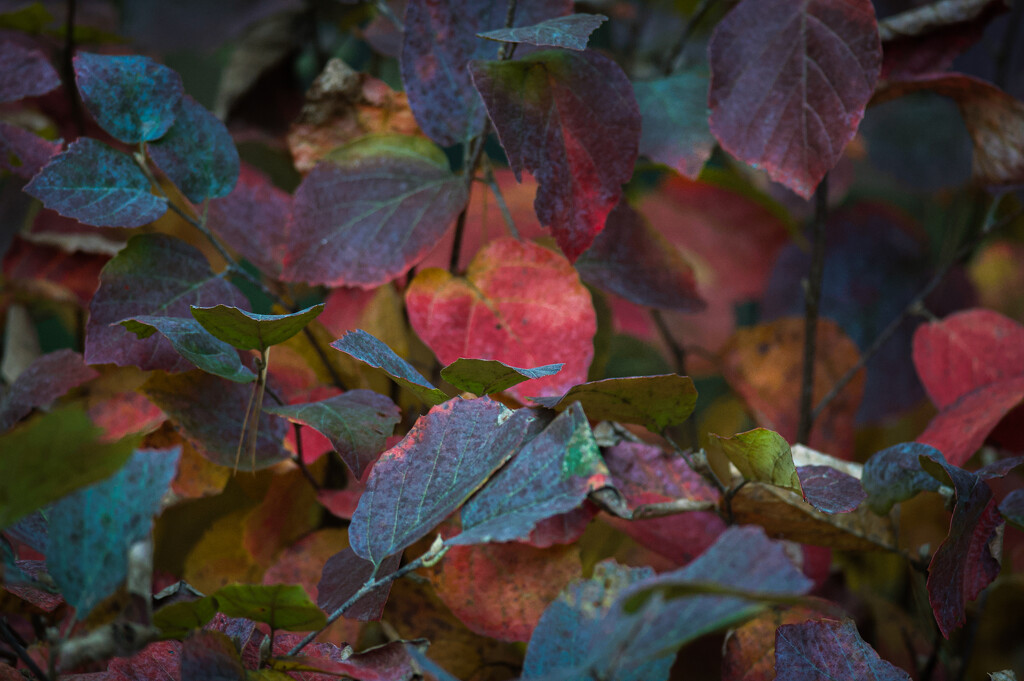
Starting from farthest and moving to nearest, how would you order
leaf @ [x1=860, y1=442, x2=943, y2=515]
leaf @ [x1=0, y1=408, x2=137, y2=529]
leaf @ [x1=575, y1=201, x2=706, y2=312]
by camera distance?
leaf @ [x1=575, y1=201, x2=706, y2=312] < leaf @ [x1=860, y1=442, x2=943, y2=515] < leaf @ [x1=0, y1=408, x2=137, y2=529]

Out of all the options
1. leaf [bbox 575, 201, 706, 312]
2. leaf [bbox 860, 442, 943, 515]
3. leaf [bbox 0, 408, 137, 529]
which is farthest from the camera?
leaf [bbox 575, 201, 706, 312]

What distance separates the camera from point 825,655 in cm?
29

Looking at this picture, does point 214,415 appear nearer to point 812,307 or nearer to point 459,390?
point 459,390

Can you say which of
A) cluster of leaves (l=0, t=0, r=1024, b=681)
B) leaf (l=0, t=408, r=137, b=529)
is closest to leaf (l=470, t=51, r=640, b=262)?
cluster of leaves (l=0, t=0, r=1024, b=681)

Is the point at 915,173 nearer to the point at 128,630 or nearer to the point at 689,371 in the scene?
the point at 689,371

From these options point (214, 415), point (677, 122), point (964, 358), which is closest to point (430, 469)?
point (214, 415)

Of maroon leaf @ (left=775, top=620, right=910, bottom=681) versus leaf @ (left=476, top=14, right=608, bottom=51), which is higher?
leaf @ (left=476, top=14, right=608, bottom=51)

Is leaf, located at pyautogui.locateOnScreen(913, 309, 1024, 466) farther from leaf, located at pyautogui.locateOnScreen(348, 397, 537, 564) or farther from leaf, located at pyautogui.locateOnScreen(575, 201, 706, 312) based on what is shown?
leaf, located at pyautogui.locateOnScreen(348, 397, 537, 564)

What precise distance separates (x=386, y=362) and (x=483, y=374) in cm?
4

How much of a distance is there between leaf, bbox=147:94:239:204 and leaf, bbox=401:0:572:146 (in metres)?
0.10

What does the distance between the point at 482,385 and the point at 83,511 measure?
15cm

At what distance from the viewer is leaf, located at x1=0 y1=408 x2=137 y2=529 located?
21cm

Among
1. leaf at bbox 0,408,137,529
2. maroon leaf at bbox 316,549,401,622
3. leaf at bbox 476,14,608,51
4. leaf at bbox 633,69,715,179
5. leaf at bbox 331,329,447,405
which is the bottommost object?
maroon leaf at bbox 316,549,401,622

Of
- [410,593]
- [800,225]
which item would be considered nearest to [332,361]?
[410,593]
